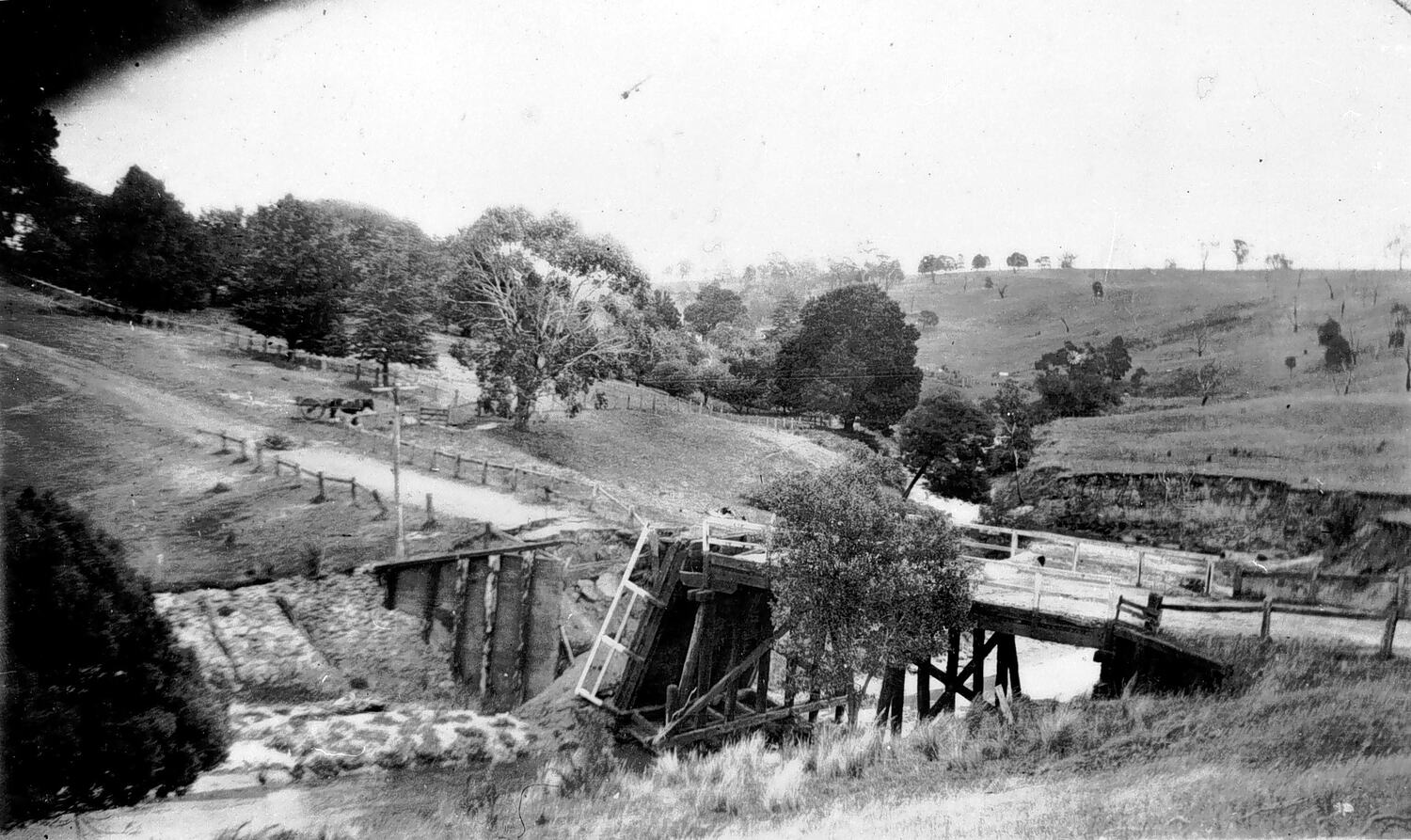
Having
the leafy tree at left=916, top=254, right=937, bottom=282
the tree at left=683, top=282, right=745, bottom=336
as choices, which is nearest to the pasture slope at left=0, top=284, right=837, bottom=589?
the tree at left=683, top=282, right=745, bottom=336

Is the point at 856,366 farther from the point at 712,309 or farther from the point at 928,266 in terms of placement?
the point at 712,309

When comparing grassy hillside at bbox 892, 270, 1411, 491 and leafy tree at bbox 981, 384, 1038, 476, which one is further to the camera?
leafy tree at bbox 981, 384, 1038, 476

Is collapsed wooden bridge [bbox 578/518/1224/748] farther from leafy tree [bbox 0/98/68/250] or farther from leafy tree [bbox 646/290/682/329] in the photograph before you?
leafy tree [bbox 0/98/68/250]

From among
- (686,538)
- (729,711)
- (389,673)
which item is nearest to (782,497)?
(686,538)

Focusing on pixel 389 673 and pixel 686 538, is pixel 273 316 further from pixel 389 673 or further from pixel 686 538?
pixel 686 538

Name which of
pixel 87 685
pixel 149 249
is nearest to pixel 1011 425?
pixel 149 249

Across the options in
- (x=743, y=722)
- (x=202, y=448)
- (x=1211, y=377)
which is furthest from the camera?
(x=743, y=722)

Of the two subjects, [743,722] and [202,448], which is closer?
[202,448]

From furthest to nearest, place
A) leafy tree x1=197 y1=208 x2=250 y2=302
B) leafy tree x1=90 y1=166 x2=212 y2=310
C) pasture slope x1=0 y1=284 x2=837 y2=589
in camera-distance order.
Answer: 1. leafy tree x1=197 y1=208 x2=250 y2=302
2. leafy tree x1=90 y1=166 x2=212 y2=310
3. pasture slope x1=0 y1=284 x2=837 y2=589
